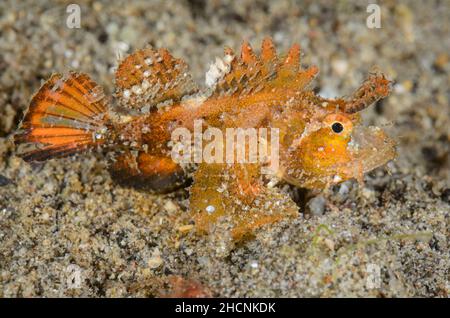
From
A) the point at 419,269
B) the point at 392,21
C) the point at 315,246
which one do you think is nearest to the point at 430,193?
the point at 419,269

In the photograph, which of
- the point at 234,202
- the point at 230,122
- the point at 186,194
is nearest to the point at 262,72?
the point at 230,122

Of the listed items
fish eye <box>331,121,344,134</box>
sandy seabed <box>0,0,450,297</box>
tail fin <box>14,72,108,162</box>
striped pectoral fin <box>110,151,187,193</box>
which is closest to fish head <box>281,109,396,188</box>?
fish eye <box>331,121,344,134</box>

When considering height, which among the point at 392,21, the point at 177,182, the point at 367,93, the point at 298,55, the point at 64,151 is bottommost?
the point at 177,182

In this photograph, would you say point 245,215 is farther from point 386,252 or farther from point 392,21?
point 392,21

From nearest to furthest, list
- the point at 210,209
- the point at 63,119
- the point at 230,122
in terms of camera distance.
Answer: the point at 210,209
the point at 230,122
the point at 63,119

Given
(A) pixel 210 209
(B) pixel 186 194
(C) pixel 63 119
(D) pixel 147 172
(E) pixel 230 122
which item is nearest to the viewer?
(A) pixel 210 209

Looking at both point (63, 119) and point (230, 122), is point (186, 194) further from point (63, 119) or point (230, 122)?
point (63, 119)
